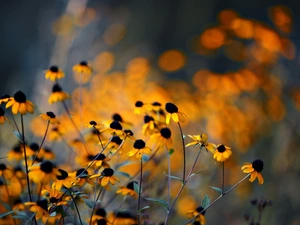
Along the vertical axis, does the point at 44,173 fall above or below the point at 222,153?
above

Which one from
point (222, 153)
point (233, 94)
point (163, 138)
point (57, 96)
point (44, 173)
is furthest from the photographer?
point (233, 94)

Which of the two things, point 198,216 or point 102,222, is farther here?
point 198,216

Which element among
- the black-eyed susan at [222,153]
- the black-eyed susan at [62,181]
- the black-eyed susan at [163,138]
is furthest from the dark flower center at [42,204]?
the black-eyed susan at [222,153]

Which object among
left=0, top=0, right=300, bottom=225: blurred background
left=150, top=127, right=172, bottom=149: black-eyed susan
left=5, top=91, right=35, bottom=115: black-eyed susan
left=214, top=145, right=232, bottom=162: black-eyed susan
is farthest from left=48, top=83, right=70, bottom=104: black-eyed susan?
left=0, top=0, right=300, bottom=225: blurred background

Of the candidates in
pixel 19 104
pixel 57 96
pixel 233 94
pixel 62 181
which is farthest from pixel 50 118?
pixel 233 94

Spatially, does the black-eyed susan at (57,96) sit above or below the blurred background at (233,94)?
above

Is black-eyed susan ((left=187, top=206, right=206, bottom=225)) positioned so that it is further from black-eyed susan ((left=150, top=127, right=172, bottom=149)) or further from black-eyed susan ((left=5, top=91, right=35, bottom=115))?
black-eyed susan ((left=5, top=91, right=35, bottom=115))

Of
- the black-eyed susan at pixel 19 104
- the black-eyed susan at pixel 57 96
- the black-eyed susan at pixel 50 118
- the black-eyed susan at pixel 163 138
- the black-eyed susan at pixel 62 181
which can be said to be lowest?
the black-eyed susan at pixel 163 138

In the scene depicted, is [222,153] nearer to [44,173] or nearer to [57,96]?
[44,173]

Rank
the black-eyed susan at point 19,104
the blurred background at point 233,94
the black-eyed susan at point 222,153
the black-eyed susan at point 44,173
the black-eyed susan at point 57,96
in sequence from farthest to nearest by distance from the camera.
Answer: the blurred background at point 233,94 → the black-eyed susan at point 57,96 → the black-eyed susan at point 19,104 → the black-eyed susan at point 222,153 → the black-eyed susan at point 44,173

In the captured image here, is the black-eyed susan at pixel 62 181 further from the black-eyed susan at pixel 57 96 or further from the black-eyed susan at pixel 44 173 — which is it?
the black-eyed susan at pixel 57 96

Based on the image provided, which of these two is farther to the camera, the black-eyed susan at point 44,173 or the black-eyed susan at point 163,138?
the black-eyed susan at point 163,138

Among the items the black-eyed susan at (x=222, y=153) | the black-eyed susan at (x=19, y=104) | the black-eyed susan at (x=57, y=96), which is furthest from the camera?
the black-eyed susan at (x=57, y=96)

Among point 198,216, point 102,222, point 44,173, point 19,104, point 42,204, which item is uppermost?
point 19,104
